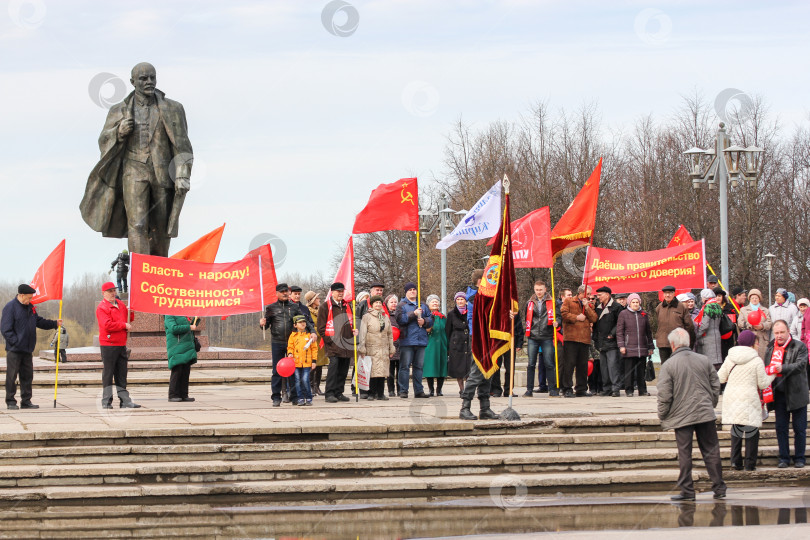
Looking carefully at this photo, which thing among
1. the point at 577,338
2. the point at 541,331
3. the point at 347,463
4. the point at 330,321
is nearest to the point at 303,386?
the point at 330,321

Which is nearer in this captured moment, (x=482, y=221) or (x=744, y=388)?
(x=744, y=388)

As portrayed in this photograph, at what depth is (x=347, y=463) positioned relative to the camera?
10.3 meters

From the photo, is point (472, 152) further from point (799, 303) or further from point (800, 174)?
point (799, 303)

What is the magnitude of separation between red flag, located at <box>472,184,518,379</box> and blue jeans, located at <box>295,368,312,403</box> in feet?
10.4

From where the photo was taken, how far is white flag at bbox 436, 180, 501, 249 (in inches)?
629

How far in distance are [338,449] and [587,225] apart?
7.56m

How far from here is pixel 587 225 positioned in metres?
16.8

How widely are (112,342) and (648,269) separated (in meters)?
8.34

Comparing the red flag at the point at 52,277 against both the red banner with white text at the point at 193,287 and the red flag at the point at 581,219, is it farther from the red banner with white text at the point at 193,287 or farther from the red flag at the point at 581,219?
the red flag at the point at 581,219

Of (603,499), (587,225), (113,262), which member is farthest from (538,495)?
(113,262)

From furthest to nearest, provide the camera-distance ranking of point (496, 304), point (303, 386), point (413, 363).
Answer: point (413, 363)
point (303, 386)
point (496, 304)

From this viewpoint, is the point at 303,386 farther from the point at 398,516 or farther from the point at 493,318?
the point at 398,516

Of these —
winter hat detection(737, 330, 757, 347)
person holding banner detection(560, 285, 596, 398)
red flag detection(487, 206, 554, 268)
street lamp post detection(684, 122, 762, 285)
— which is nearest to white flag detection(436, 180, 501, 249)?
red flag detection(487, 206, 554, 268)

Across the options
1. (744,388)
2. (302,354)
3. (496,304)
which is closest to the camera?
(744,388)
